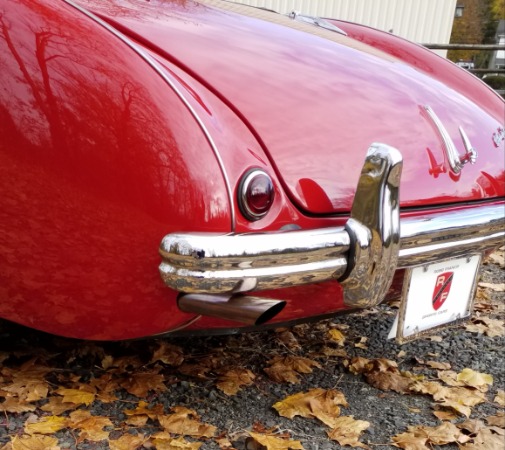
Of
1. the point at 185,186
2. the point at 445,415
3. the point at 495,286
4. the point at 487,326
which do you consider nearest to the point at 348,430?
the point at 445,415

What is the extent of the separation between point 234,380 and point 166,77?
1054 mm

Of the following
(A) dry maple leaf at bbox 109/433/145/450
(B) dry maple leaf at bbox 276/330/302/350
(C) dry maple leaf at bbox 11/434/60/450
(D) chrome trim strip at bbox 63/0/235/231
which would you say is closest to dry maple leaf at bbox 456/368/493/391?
(B) dry maple leaf at bbox 276/330/302/350

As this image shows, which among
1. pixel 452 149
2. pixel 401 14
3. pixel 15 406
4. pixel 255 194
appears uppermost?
pixel 401 14

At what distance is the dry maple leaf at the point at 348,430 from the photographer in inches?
72.0

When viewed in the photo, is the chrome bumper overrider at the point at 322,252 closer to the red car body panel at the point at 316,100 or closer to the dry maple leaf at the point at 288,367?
the red car body panel at the point at 316,100

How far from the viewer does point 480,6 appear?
43062 mm

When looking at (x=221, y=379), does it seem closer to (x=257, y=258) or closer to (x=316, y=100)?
(x=257, y=258)

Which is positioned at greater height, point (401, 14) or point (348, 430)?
point (401, 14)

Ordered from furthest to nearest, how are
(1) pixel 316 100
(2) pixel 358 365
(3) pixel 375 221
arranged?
(2) pixel 358 365, (1) pixel 316 100, (3) pixel 375 221

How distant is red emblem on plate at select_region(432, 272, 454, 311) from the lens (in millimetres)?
1915

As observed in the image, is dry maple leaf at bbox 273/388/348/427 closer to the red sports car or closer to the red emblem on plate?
the red sports car

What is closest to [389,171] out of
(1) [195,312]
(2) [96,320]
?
(1) [195,312]

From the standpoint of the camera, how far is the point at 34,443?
168 centimetres

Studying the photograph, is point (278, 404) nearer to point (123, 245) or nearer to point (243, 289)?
point (243, 289)
